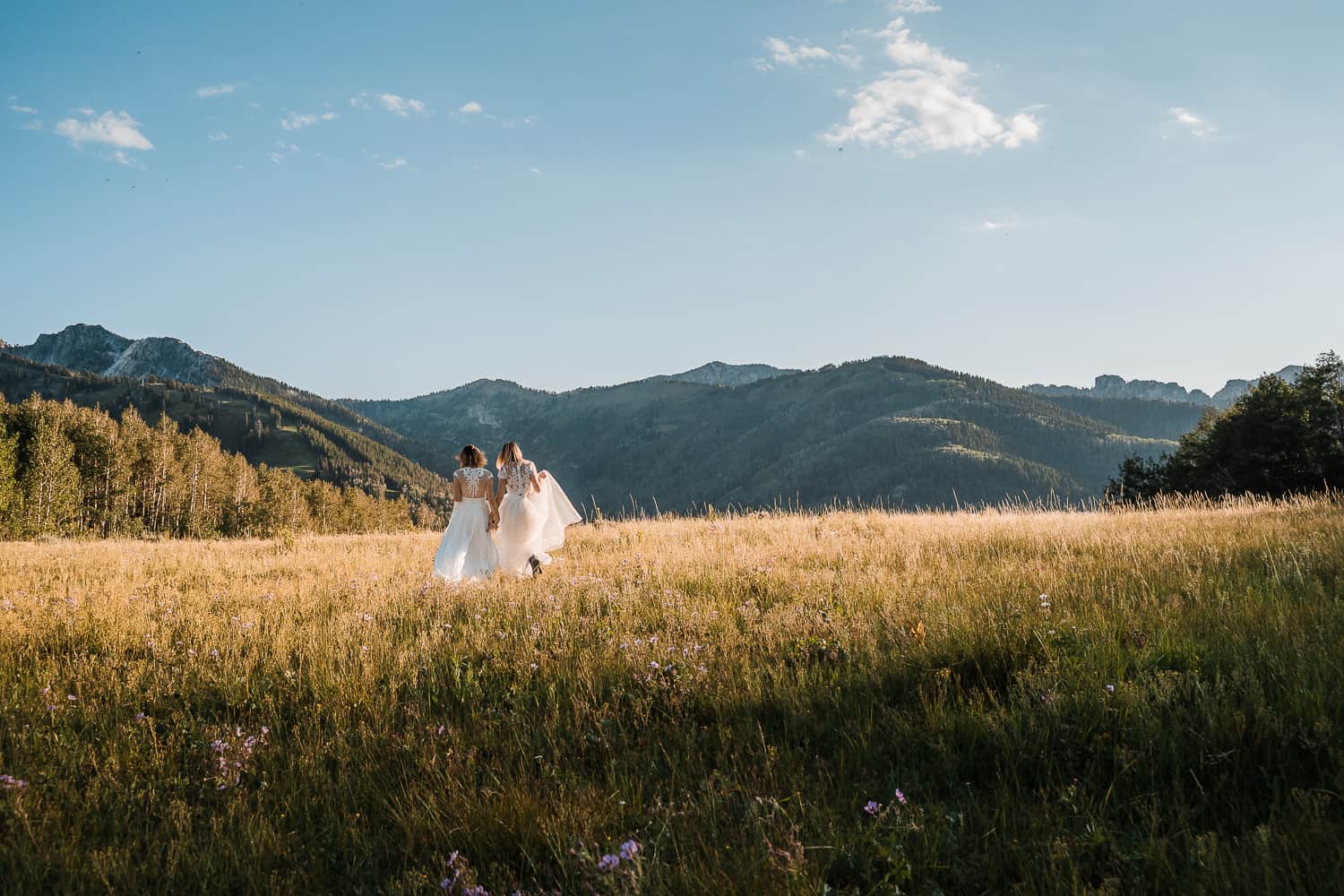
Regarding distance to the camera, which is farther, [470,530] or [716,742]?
[470,530]

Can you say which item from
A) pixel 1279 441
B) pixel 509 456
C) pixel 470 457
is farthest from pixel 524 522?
pixel 1279 441

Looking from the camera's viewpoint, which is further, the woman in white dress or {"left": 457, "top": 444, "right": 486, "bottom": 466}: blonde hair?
{"left": 457, "top": 444, "right": 486, "bottom": 466}: blonde hair

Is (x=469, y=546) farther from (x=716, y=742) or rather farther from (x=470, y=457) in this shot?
(x=716, y=742)

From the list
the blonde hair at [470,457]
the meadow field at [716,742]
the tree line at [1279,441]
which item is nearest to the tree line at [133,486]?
the blonde hair at [470,457]

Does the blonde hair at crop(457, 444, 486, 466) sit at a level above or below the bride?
above

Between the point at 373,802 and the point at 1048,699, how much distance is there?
12.0 ft

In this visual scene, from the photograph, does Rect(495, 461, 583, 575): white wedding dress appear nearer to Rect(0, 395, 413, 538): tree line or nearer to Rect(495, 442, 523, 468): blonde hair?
Rect(495, 442, 523, 468): blonde hair

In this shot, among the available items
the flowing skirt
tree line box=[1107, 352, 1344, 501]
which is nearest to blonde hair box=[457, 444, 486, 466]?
the flowing skirt

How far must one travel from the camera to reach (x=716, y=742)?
3.74 meters

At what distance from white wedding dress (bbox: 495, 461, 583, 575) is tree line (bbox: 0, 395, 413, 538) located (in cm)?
4076

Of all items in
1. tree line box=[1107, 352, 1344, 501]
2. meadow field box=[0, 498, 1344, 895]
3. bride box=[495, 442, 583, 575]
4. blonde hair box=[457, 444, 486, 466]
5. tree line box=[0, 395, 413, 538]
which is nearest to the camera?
meadow field box=[0, 498, 1344, 895]

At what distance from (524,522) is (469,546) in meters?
1.08

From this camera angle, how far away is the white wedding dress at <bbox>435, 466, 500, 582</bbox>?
11.1m

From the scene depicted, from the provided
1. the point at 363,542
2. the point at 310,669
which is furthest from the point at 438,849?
the point at 363,542
